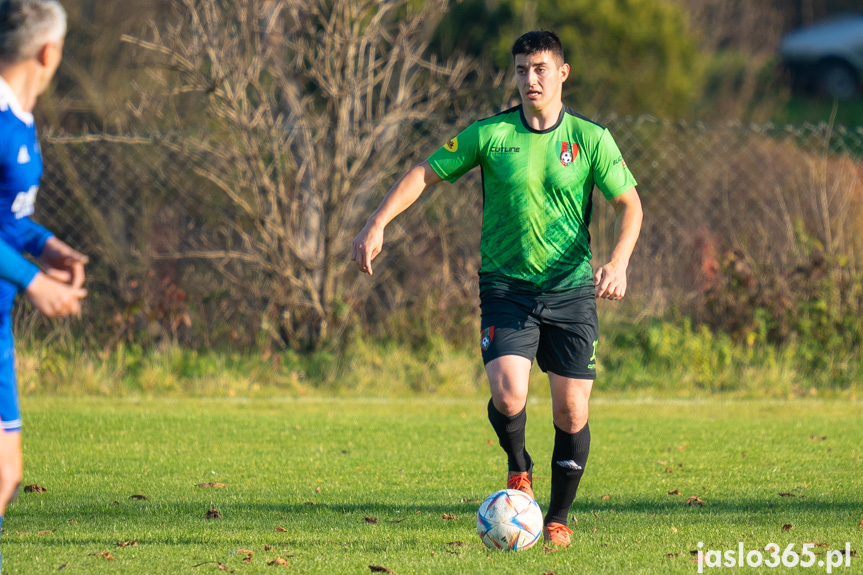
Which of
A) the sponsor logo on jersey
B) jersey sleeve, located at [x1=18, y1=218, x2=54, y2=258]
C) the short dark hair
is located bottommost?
jersey sleeve, located at [x1=18, y1=218, x2=54, y2=258]

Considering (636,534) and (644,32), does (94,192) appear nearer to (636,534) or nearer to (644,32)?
(636,534)

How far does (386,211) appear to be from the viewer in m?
4.66

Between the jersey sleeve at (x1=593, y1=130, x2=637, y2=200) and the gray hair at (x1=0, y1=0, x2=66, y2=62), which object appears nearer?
the gray hair at (x1=0, y1=0, x2=66, y2=62)

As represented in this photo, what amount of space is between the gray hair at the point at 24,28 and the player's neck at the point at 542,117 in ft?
7.40

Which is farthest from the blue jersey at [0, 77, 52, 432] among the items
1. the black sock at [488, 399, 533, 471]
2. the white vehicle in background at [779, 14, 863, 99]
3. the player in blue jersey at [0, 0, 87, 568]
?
the white vehicle in background at [779, 14, 863, 99]

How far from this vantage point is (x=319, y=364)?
9797 millimetres

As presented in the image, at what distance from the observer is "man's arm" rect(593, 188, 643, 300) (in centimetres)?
440

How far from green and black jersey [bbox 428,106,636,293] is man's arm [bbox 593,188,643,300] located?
0.08m

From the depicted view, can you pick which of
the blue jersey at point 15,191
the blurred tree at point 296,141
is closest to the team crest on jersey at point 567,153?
the blue jersey at point 15,191

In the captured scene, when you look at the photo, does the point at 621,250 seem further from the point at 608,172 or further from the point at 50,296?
the point at 50,296

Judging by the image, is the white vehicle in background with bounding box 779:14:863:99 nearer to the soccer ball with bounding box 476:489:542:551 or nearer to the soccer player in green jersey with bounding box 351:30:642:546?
the soccer player in green jersey with bounding box 351:30:642:546

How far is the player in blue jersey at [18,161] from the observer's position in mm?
3293

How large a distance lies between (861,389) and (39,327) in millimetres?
8006

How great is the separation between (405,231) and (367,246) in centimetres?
566
